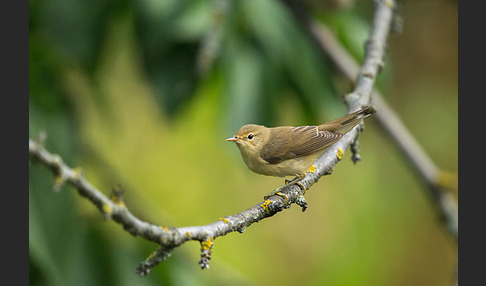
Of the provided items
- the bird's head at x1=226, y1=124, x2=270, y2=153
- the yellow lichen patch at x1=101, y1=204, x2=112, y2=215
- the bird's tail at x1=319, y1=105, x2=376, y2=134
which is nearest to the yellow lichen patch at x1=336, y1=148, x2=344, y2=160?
the bird's tail at x1=319, y1=105, x2=376, y2=134

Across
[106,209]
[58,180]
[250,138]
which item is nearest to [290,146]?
[250,138]

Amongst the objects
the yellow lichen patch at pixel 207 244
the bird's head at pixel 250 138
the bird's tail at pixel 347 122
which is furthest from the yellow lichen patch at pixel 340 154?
the yellow lichen patch at pixel 207 244

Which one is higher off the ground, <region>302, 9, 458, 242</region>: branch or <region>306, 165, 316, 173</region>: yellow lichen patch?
<region>302, 9, 458, 242</region>: branch

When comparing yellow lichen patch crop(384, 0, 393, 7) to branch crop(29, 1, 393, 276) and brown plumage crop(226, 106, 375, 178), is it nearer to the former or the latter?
branch crop(29, 1, 393, 276)

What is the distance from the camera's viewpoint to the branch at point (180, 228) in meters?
1.26

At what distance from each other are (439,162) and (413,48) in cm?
161

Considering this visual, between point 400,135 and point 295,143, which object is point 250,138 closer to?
point 295,143

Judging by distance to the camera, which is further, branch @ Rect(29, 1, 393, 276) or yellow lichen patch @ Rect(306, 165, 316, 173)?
yellow lichen patch @ Rect(306, 165, 316, 173)

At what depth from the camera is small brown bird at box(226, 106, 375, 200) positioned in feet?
6.70

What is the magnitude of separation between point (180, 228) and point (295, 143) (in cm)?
74

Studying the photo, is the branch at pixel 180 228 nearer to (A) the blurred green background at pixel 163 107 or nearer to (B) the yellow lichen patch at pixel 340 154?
(B) the yellow lichen patch at pixel 340 154

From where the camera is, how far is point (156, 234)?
59.5 inches

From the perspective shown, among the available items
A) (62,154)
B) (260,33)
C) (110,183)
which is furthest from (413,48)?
(62,154)

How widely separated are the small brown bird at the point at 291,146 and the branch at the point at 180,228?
5cm
